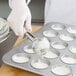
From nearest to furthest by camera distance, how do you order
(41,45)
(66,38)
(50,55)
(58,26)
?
(41,45) < (50,55) < (66,38) < (58,26)

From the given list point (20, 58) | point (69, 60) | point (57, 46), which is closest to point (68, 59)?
point (69, 60)

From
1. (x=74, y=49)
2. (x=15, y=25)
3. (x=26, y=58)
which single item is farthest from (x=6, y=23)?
(x=74, y=49)

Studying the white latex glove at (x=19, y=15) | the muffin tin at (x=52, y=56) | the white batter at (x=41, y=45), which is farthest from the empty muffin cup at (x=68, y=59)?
the white latex glove at (x=19, y=15)

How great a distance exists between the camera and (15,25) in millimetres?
967

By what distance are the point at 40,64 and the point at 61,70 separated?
0.32 feet

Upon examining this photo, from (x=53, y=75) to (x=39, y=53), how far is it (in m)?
0.13

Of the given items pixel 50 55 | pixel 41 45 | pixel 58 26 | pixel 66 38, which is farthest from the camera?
pixel 58 26

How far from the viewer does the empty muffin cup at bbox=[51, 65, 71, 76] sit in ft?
2.85

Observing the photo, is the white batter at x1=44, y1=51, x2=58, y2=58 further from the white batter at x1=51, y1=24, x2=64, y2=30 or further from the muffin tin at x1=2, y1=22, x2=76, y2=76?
the white batter at x1=51, y1=24, x2=64, y2=30

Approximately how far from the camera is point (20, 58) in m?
0.97

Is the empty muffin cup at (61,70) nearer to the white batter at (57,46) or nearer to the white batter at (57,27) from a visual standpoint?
the white batter at (57,46)

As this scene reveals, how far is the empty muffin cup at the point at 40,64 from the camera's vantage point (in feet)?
2.95

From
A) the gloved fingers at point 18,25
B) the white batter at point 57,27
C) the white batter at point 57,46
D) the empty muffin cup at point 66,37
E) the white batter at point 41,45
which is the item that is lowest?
the white batter at point 57,46

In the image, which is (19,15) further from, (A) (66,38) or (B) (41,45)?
(A) (66,38)
